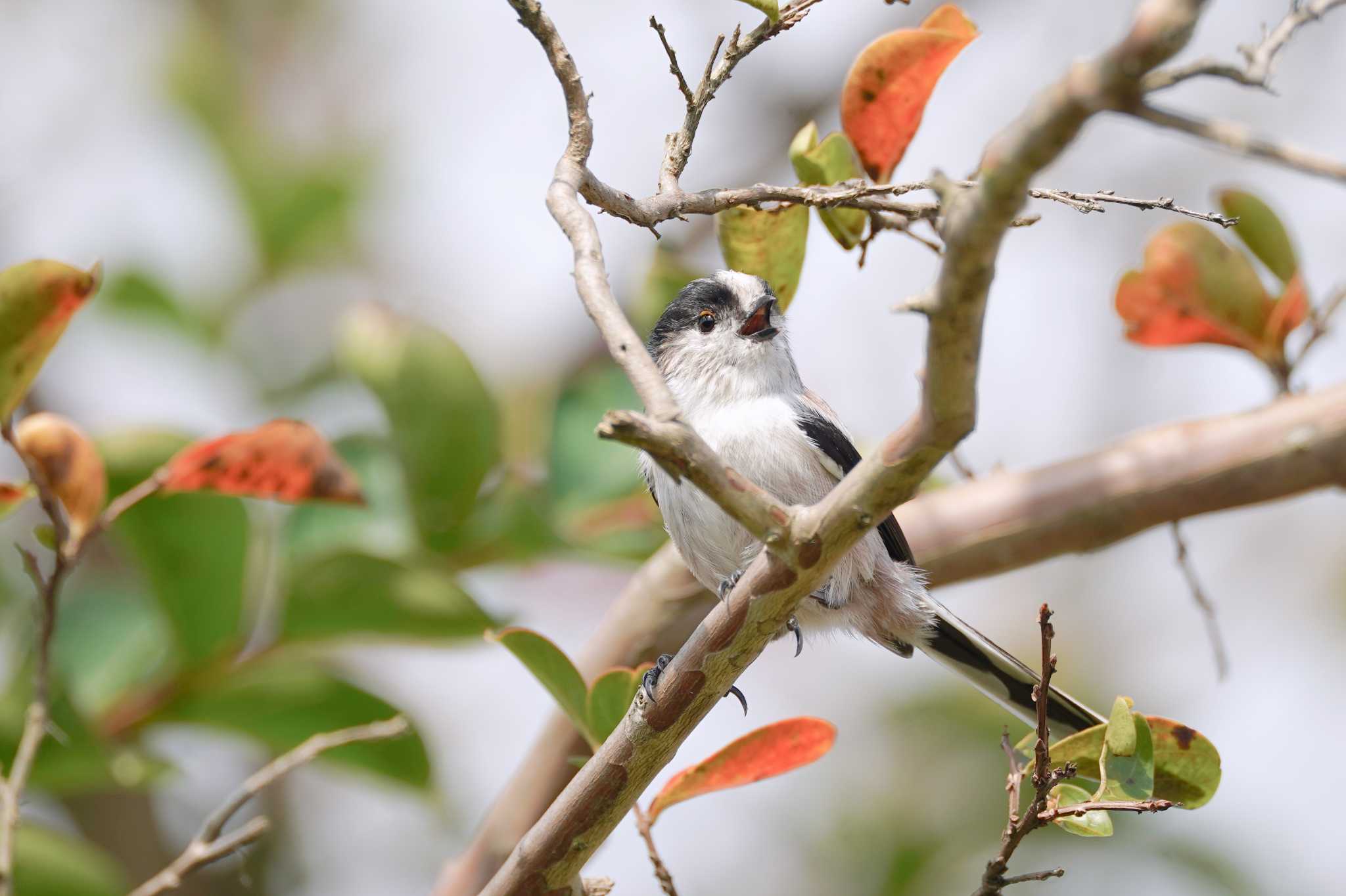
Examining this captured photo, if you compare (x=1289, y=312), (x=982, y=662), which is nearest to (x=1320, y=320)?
(x=1289, y=312)

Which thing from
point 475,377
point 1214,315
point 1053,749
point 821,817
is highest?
point 1214,315

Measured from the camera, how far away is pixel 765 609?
1.10 m

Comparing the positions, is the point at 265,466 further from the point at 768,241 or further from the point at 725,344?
the point at 725,344

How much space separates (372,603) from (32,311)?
0.73m

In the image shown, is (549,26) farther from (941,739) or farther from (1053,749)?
(941,739)

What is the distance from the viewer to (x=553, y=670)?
1.52 metres

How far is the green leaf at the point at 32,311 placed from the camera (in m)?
1.47

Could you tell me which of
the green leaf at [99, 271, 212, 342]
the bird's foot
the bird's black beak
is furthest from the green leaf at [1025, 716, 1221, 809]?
the green leaf at [99, 271, 212, 342]

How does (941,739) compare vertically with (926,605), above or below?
below

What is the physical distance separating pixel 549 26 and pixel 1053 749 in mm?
1018

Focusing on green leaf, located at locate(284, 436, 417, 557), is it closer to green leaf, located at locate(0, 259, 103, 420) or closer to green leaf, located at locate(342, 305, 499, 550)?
green leaf, located at locate(342, 305, 499, 550)

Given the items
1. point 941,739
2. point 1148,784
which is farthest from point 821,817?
point 1148,784

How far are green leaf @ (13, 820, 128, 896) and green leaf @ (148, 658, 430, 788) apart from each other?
234 millimetres

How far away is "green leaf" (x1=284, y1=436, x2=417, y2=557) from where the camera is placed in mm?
2219
